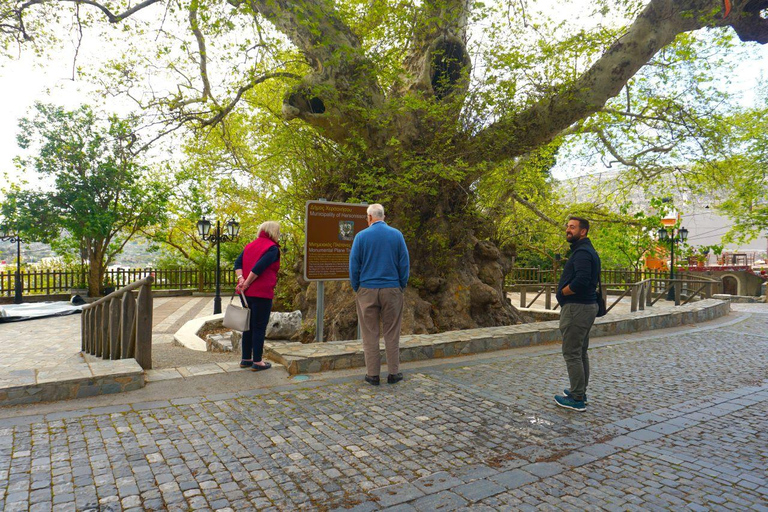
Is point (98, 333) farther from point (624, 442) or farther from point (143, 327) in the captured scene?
point (624, 442)

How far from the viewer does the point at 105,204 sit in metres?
18.8

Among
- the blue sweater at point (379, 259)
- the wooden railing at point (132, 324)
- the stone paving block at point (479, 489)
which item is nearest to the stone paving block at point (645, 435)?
the stone paving block at point (479, 489)

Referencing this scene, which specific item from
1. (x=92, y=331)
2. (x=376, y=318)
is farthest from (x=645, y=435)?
(x=92, y=331)

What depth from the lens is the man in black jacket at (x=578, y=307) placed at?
4531mm

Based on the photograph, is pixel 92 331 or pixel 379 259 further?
pixel 92 331

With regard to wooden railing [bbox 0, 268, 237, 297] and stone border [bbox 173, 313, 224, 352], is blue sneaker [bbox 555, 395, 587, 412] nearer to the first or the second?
stone border [bbox 173, 313, 224, 352]

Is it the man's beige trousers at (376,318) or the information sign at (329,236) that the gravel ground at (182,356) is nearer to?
the information sign at (329,236)

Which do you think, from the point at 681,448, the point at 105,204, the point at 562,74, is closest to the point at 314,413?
the point at 681,448

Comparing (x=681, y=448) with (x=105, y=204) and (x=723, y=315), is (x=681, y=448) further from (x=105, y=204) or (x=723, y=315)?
(x=105, y=204)

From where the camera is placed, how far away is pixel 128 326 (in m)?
5.58

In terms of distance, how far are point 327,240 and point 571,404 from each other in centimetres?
374

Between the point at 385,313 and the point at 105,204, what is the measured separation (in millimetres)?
17490

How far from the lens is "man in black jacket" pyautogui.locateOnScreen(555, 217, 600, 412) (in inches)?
178

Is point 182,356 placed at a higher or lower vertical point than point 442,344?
lower
